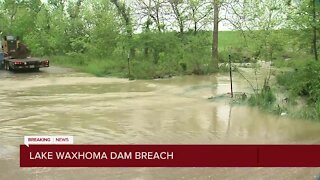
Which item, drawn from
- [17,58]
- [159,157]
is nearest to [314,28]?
[159,157]

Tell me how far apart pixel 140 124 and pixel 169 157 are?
517cm

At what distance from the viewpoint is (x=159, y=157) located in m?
6.84

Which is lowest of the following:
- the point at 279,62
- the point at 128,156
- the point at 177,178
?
the point at 177,178

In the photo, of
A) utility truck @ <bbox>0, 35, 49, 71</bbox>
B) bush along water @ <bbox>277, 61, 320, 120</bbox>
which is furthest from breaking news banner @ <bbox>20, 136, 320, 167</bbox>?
utility truck @ <bbox>0, 35, 49, 71</bbox>

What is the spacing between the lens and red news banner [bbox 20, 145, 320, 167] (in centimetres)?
648

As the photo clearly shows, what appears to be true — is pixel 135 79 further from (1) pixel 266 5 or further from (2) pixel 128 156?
(2) pixel 128 156

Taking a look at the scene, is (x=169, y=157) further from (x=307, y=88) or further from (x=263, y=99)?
(x=307, y=88)

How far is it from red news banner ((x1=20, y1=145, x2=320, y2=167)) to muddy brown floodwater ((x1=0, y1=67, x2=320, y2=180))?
389mm

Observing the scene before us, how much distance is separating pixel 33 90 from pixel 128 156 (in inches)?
557

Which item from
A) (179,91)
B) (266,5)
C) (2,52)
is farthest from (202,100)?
(2,52)

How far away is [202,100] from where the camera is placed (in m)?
16.4

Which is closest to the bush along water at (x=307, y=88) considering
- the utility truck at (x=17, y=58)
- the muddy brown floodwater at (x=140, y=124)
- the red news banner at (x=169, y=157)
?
the muddy brown floodwater at (x=140, y=124)

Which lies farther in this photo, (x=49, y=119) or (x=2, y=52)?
(x=2, y=52)

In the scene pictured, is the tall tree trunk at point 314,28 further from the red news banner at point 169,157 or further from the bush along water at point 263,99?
the red news banner at point 169,157
